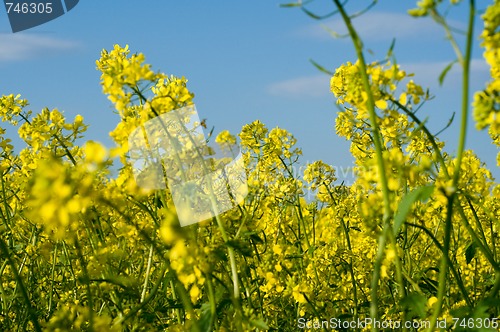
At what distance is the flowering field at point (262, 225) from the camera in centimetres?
203

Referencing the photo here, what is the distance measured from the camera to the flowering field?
2.03 m

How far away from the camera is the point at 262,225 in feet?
10.1

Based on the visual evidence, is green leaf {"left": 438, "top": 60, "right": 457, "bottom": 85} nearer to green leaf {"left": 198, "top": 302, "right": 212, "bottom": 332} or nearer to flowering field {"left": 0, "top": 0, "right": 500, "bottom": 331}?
flowering field {"left": 0, "top": 0, "right": 500, "bottom": 331}

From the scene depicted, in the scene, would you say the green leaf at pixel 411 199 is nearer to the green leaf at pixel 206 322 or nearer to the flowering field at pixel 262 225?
the flowering field at pixel 262 225

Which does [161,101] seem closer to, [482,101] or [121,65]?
[121,65]

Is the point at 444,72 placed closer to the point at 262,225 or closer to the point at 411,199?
the point at 411,199

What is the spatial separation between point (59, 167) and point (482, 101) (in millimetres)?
1219

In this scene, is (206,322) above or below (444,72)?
below

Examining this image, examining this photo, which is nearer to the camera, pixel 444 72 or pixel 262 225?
pixel 444 72

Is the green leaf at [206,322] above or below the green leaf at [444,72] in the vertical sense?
below

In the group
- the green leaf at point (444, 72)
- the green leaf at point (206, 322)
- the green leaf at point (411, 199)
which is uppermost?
the green leaf at point (444, 72)

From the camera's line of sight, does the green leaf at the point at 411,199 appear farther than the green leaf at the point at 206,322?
No

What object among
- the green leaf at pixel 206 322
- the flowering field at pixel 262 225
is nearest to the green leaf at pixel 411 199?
the flowering field at pixel 262 225

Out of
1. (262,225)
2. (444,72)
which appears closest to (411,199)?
(444,72)
